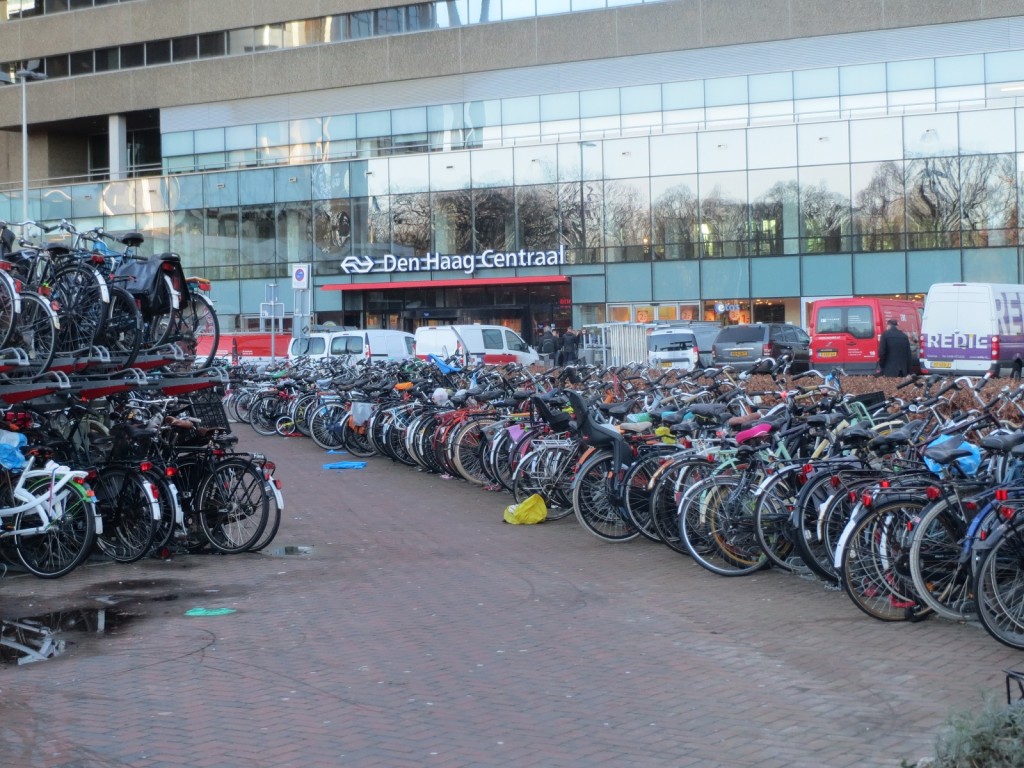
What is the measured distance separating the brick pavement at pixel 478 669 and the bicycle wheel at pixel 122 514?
0.20 meters

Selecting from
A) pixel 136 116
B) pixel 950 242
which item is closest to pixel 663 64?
pixel 950 242

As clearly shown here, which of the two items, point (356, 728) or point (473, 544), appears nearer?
point (356, 728)

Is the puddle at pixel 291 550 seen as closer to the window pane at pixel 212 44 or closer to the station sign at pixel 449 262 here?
the station sign at pixel 449 262

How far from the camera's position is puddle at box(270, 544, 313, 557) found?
34.3 feet

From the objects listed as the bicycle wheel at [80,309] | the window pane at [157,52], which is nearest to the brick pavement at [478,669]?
the bicycle wheel at [80,309]

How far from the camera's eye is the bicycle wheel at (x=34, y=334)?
964 cm

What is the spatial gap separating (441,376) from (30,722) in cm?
1355

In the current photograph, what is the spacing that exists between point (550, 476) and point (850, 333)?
61.3 feet

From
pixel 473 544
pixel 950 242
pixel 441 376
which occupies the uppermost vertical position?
pixel 950 242

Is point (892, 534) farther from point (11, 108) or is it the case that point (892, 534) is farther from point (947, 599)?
point (11, 108)

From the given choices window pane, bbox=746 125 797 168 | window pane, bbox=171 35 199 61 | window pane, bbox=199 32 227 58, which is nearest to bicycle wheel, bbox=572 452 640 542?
window pane, bbox=746 125 797 168

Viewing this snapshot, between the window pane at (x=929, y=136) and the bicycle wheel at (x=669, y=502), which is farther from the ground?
the window pane at (x=929, y=136)

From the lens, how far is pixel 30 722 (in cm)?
571

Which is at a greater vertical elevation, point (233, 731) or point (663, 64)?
point (663, 64)
